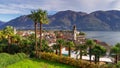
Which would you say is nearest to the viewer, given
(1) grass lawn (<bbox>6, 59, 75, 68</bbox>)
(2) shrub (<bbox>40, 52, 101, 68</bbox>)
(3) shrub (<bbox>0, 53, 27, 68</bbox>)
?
(3) shrub (<bbox>0, 53, 27, 68</bbox>)

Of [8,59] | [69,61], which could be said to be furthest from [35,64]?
[69,61]

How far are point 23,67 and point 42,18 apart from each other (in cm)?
1734

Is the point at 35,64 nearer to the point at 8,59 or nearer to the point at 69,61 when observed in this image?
the point at 8,59

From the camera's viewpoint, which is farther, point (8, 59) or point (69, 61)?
point (69, 61)

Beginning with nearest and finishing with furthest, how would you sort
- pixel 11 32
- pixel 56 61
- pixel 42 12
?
pixel 56 61 → pixel 42 12 → pixel 11 32

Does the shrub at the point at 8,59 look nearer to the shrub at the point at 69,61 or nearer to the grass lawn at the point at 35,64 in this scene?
the grass lawn at the point at 35,64

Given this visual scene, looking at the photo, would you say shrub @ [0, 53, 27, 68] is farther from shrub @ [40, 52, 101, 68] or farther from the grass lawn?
shrub @ [40, 52, 101, 68]

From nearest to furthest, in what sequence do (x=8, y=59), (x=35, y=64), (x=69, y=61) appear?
(x=8, y=59) < (x=35, y=64) < (x=69, y=61)

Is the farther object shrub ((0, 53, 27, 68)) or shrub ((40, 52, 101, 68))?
shrub ((40, 52, 101, 68))

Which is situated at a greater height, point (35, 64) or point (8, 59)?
point (8, 59)

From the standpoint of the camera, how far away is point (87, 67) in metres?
57.2

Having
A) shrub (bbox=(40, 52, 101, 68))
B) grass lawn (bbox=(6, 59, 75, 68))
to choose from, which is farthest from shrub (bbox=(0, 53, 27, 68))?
shrub (bbox=(40, 52, 101, 68))

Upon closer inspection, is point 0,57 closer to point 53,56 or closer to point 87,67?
point 53,56

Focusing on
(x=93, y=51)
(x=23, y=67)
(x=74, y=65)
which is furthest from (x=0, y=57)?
(x=93, y=51)
